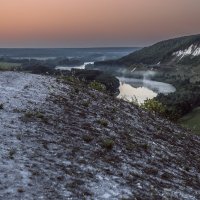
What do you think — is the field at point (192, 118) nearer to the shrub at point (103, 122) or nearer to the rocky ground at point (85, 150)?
the rocky ground at point (85, 150)

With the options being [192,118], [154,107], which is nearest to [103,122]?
[154,107]

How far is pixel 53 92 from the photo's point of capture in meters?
30.1

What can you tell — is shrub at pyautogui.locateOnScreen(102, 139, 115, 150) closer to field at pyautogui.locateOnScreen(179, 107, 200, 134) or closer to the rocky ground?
the rocky ground

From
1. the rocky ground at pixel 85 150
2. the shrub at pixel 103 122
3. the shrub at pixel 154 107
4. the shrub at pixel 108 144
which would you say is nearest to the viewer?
the rocky ground at pixel 85 150

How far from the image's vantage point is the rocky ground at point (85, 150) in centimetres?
1583

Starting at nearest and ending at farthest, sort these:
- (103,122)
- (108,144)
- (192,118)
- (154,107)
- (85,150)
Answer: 1. (85,150)
2. (108,144)
3. (103,122)
4. (154,107)
5. (192,118)

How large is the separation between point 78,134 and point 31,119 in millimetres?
2451

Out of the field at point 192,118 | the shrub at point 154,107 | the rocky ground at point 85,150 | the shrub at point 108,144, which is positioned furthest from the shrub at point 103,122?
the field at point 192,118

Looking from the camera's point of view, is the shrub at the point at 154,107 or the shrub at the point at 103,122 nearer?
the shrub at the point at 103,122

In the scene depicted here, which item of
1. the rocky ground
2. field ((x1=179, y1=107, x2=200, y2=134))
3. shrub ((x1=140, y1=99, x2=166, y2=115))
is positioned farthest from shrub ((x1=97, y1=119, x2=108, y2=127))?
field ((x1=179, y1=107, x2=200, y2=134))

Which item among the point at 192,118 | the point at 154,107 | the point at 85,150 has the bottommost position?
the point at 192,118

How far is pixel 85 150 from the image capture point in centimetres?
1988

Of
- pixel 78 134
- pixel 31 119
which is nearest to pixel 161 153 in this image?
pixel 78 134

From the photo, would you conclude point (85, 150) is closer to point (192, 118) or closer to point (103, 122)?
point (103, 122)
